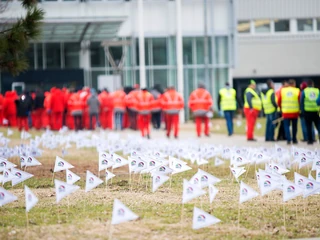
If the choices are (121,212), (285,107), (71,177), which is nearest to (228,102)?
(285,107)

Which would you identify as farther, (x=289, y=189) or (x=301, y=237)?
(x=289, y=189)

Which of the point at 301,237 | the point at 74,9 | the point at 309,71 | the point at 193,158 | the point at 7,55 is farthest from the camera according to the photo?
the point at 309,71

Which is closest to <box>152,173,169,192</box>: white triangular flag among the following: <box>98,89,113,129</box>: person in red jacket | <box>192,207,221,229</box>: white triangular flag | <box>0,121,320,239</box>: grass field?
<box>0,121,320,239</box>: grass field

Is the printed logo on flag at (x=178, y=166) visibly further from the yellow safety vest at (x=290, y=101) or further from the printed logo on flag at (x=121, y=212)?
the yellow safety vest at (x=290, y=101)

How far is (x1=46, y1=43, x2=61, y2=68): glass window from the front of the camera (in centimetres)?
5584

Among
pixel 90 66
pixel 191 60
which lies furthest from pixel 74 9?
pixel 191 60

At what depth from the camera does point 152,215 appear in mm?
12906

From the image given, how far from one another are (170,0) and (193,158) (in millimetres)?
35131

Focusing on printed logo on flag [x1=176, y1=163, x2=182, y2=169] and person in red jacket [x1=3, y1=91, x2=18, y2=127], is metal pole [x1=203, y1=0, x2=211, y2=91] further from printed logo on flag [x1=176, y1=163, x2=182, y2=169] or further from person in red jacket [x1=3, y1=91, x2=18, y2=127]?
printed logo on flag [x1=176, y1=163, x2=182, y2=169]

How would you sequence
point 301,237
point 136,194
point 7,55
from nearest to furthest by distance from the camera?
point 301,237 < point 136,194 < point 7,55

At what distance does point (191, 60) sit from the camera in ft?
182

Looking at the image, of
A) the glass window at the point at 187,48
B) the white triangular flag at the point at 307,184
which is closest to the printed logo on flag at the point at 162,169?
the white triangular flag at the point at 307,184

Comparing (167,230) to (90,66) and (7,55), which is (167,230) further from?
(90,66)

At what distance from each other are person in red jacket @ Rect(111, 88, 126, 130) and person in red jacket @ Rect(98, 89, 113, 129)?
1.41ft
